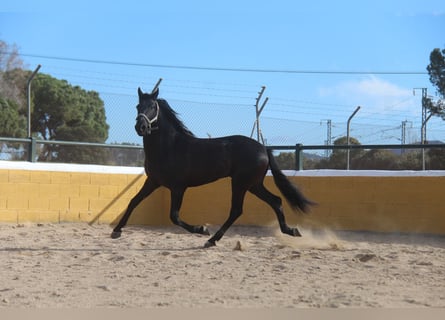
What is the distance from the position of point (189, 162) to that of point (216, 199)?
3.04m

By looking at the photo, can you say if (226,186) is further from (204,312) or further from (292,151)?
(204,312)

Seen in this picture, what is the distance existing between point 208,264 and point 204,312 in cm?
218

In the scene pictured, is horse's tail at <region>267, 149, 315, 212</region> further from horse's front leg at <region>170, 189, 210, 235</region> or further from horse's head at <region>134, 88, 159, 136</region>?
horse's head at <region>134, 88, 159, 136</region>

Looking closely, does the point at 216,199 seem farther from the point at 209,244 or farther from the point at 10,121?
the point at 10,121

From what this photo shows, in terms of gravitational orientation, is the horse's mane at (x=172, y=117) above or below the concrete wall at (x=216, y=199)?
above

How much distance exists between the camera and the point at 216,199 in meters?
10.7

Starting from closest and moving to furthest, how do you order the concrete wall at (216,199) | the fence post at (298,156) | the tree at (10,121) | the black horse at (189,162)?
the black horse at (189,162) → the concrete wall at (216,199) → the fence post at (298,156) → the tree at (10,121)

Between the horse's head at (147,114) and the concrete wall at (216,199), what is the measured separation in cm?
306

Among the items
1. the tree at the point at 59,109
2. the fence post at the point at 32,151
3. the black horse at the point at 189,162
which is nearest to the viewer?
the black horse at the point at 189,162

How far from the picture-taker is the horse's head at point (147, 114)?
24.2ft

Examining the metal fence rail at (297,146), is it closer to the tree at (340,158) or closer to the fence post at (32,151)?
the fence post at (32,151)

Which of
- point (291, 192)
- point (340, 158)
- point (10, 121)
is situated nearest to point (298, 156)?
point (340, 158)

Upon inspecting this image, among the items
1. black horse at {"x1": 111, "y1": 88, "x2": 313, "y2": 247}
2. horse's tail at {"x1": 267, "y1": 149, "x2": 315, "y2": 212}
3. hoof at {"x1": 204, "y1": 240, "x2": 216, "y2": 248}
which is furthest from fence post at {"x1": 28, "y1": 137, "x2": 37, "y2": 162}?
horse's tail at {"x1": 267, "y1": 149, "x2": 315, "y2": 212}

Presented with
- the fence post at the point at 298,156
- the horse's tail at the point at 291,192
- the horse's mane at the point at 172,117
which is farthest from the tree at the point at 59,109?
the horse's tail at the point at 291,192
